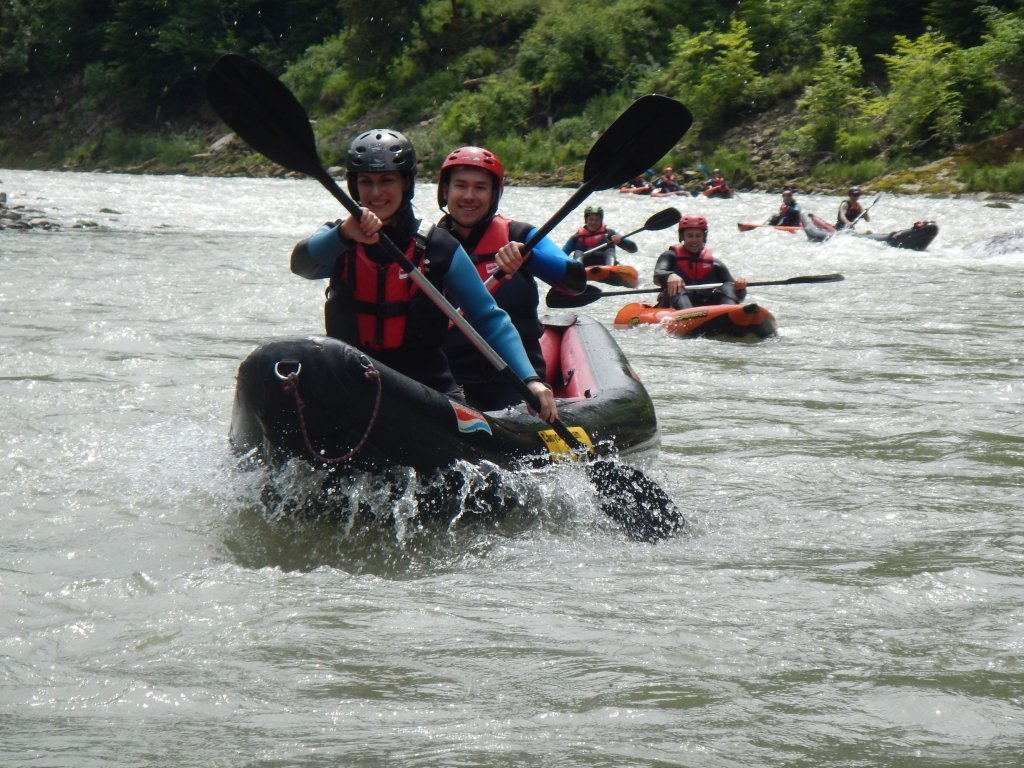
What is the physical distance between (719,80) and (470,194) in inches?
945

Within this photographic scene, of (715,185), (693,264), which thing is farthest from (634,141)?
(715,185)

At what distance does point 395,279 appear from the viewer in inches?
156

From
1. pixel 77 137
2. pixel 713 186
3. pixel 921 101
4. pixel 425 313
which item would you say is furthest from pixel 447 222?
pixel 77 137

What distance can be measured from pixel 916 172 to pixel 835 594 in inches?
769

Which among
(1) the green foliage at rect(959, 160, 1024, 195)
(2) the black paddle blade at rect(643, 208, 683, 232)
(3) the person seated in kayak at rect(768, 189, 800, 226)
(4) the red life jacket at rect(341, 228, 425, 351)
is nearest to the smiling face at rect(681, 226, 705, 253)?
(2) the black paddle blade at rect(643, 208, 683, 232)

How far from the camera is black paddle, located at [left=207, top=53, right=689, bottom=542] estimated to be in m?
4.09

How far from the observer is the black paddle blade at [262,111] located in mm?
4184

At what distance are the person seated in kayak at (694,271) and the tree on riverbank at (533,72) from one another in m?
11.9

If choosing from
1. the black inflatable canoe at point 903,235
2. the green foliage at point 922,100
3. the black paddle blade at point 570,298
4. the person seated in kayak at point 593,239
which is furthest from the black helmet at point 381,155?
the green foliage at point 922,100

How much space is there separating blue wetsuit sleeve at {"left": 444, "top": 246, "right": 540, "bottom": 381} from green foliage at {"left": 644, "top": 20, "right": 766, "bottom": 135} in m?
24.0

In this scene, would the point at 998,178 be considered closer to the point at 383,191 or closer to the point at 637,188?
the point at 637,188

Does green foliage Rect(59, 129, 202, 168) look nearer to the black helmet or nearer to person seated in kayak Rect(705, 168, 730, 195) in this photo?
person seated in kayak Rect(705, 168, 730, 195)

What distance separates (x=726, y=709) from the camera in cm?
266

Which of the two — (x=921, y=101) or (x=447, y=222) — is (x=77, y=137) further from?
(x=447, y=222)
